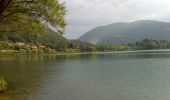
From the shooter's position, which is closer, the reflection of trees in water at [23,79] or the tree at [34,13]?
the tree at [34,13]

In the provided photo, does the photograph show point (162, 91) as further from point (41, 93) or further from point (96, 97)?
point (41, 93)

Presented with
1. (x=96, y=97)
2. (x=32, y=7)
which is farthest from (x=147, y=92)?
(x=32, y=7)

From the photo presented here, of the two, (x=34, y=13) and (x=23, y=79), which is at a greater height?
(x=34, y=13)

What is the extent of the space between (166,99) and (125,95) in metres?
3.76

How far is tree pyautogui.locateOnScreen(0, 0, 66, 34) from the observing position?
24203mm

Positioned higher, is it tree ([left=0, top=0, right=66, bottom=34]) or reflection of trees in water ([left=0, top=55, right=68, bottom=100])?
tree ([left=0, top=0, right=66, bottom=34])

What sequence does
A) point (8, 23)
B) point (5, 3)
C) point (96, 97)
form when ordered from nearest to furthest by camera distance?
point (5, 3), point (96, 97), point (8, 23)

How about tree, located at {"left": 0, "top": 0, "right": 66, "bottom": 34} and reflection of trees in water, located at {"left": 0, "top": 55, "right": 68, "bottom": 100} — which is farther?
reflection of trees in water, located at {"left": 0, "top": 55, "right": 68, "bottom": 100}

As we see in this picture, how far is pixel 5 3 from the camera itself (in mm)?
24016

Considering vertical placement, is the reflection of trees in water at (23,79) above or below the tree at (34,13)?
below

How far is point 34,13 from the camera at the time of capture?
24.6 meters

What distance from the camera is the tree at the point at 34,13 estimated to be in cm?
2420

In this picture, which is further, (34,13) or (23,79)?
(23,79)

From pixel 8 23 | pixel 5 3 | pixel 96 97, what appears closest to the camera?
pixel 5 3
